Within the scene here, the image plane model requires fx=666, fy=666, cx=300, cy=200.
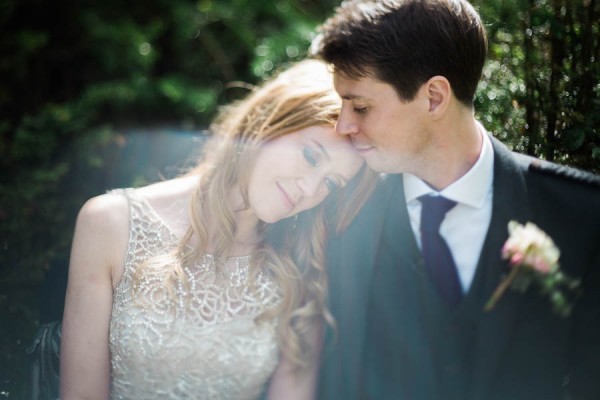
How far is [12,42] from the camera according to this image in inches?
169

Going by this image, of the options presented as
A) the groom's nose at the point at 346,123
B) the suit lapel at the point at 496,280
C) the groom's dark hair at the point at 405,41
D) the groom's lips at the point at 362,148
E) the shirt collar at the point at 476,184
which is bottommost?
the suit lapel at the point at 496,280

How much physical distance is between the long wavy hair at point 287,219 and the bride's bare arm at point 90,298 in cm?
17

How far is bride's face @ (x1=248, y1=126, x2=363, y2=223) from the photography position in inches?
91.4

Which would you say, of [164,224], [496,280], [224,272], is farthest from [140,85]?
[496,280]

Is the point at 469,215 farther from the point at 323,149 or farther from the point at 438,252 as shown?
the point at 323,149

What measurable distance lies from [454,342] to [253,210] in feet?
2.84

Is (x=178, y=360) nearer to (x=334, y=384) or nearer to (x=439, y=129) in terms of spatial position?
(x=334, y=384)

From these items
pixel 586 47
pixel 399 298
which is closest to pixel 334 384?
pixel 399 298

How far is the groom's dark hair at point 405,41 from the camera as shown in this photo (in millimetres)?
2152

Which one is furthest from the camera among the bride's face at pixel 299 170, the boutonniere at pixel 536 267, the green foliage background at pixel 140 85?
the green foliage background at pixel 140 85

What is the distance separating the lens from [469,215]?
2.25 m

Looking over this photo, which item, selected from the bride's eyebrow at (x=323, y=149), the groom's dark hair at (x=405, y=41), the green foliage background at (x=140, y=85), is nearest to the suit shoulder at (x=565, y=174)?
the green foliage background at (x=140, y=85)

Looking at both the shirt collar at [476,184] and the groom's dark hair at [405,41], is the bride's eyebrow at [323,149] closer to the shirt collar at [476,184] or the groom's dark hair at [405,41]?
the groom's dark hair at [405,41]

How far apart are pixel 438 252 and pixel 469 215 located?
0.17 metres
